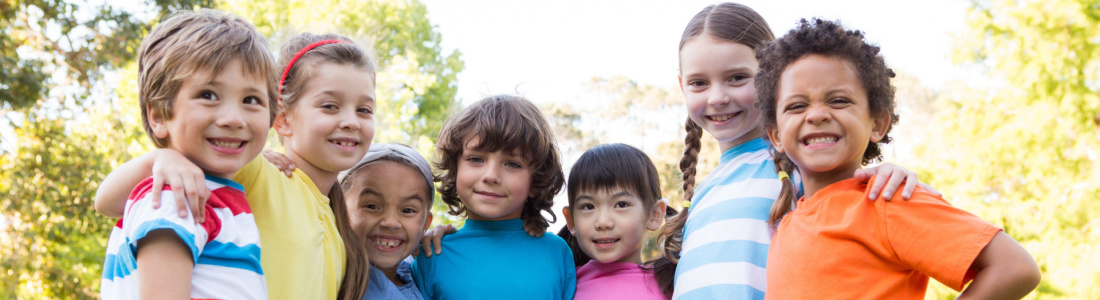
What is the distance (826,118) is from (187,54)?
1772 millimetres

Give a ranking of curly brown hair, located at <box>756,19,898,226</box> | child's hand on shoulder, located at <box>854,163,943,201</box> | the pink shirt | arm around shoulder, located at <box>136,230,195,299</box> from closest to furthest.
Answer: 1. arm around shoulder, located at <box>136,230,195,299</box>
2. child's hand on shoulder, located at <box>854,163,943,201</box>
3. curly brown hair, located at <box>756,19,898,226</box>
4. the pink shirt

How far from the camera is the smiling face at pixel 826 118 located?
7.18 feet

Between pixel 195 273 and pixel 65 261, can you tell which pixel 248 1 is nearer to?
pixel 65 261

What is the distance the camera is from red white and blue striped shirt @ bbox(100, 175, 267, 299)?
5.96 ft

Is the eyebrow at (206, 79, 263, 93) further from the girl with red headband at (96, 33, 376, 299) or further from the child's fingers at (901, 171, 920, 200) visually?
the child's fingers at (901, 171, 920, 200)

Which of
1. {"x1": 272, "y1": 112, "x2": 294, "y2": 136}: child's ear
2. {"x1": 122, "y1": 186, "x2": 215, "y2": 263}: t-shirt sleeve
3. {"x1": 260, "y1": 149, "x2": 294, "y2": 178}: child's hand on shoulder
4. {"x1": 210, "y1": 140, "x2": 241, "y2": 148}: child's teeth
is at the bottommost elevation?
{"x1": 260, "y1": 149, "x2": 294, "y2": 178}: child's hand on shoulder

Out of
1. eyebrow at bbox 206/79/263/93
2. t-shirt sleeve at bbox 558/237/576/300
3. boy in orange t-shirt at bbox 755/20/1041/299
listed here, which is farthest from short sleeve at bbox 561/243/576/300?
eyebrow at bbox 206/79/263/93

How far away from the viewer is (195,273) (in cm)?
190

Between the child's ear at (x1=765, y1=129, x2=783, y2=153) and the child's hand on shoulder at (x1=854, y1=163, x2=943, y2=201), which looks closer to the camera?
the child's hand on shoulder at (x1=854, y1=163, x2=943, y2=201)

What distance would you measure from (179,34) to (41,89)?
9.51 m

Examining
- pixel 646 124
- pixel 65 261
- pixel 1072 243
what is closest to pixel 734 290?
pixel 1072 243

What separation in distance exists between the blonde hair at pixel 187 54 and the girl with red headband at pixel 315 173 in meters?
0.31

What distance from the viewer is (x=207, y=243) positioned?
6.32ft

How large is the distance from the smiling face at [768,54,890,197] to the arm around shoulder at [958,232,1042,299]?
47cm
